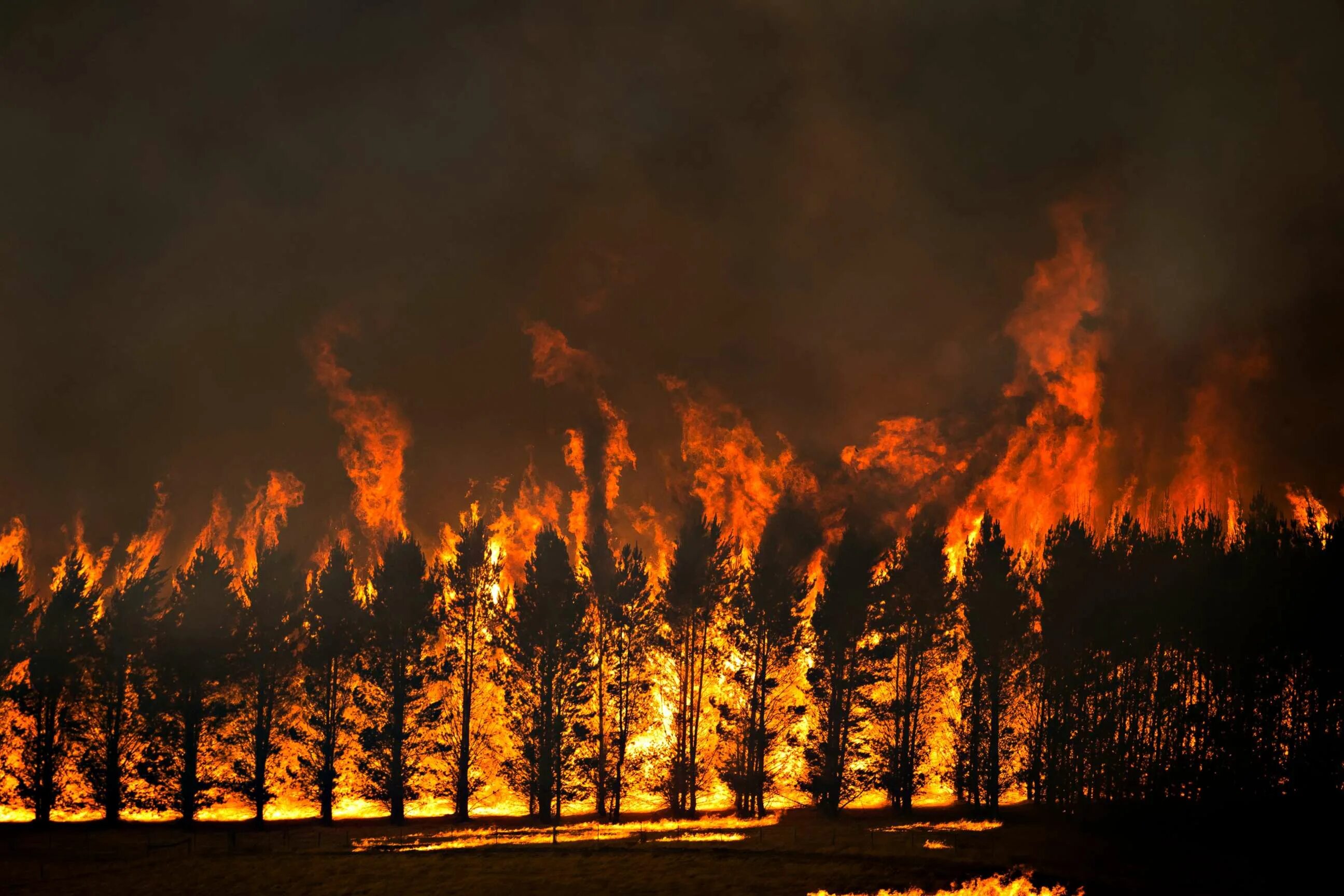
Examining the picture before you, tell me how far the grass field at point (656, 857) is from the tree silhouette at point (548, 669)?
13.9ft

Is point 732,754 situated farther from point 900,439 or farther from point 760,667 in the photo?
point 900,439

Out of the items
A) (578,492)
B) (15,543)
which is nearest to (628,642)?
(578,492)

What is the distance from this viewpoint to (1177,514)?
304ft

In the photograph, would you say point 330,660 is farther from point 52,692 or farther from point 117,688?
point 52,692

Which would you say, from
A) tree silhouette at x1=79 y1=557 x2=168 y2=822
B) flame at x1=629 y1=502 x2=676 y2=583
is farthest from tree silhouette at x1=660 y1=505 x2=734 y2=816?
tree silhouette at x1=79 y1=557 x2=168 y2=822

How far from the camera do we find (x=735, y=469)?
9050cm

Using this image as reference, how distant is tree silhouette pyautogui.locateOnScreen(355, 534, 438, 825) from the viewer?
5878 cm

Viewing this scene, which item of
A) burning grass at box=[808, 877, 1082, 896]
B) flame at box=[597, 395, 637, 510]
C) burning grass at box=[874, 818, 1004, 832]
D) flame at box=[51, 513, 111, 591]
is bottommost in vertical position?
burning grass at box=[874, 818, 1004, 832]

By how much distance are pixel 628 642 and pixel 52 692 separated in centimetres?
3600

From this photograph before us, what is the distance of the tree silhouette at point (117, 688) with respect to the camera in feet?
193

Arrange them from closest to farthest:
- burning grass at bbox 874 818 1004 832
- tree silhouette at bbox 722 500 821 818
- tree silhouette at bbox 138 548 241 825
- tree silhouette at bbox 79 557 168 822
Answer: burning grass at bbox 874 818 1004 832 < tree silhouette at bbox 138 548 241 825 < tree silhouette at bbox 79 557 168 822 < tree silhouette at bbox 722 500 821 818

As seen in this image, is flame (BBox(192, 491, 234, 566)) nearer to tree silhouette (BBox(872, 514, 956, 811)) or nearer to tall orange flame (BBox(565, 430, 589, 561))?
tall orange flame (BBox(565, 430, 589, 561))

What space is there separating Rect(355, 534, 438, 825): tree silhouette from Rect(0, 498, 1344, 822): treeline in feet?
0.60

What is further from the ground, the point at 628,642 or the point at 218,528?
the point at 218,528
